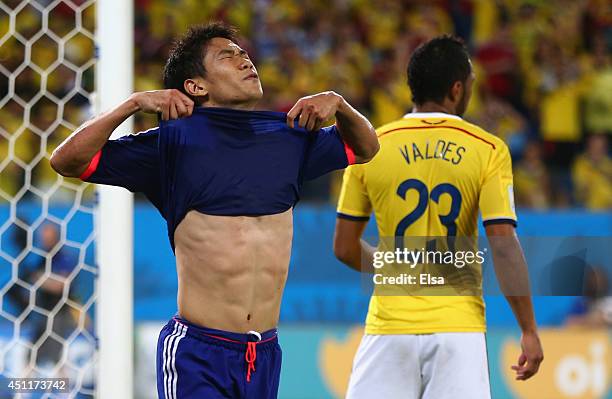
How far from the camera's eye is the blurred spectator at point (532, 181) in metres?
8.53

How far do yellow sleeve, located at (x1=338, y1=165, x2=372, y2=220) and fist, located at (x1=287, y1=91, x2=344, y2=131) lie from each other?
29.1 inches

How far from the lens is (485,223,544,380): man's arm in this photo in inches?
140

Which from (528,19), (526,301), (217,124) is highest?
(528,19)

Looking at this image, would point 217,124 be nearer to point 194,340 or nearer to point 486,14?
point 194,340

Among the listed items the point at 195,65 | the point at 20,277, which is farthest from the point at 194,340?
the point at 20,277

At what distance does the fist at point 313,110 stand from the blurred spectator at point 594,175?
18.5 feet

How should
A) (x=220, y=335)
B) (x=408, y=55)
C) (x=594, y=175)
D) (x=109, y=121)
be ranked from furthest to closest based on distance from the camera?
1. (x=408, y=55)
2. (x=594, y=175)
3. (x=220, y=335)
4. (x=109, y=121)

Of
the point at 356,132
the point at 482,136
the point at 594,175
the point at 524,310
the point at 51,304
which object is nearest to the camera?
the point at 356,132

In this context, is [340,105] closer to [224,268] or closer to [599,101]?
[224,268]

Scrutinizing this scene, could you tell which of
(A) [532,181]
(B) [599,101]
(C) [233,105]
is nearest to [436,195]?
(C) [233,105]

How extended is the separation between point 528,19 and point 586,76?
3.38ft

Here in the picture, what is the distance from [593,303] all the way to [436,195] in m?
4.29

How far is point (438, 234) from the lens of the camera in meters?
3.60

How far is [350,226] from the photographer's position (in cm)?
384
